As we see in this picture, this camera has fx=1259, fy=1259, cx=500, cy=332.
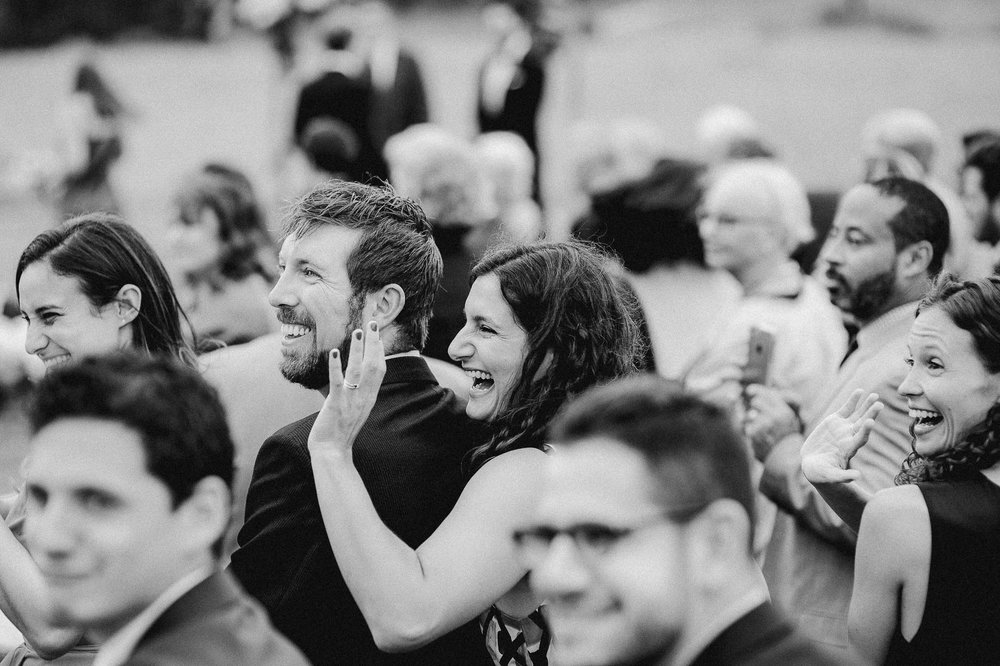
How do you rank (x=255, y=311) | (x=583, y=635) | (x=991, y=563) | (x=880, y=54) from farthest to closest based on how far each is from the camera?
(x=880, y=54)
(x=255, y=311)
(x=991, y=563)
(x=583, y=635)

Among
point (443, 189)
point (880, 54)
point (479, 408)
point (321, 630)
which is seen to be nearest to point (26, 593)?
point (321, 630)

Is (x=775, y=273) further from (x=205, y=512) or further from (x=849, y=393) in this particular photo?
(x=205, y=512)

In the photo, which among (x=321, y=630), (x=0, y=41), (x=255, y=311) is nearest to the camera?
(x=321, y=630)

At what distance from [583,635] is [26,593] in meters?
1.38

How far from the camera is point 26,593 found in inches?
104

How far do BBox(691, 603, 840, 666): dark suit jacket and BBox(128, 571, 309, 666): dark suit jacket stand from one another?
2.12 feet

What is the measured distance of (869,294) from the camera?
382cm

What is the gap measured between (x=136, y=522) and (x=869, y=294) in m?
2.55

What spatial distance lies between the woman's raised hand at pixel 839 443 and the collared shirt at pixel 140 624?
4.67ft

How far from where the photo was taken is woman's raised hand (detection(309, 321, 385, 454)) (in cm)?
257

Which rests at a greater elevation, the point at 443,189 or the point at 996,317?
the point at 996,317

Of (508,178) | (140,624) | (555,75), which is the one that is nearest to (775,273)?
(140,624)

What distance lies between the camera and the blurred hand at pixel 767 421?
371cm

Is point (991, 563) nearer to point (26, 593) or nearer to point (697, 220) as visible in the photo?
point (26, 593)
